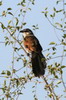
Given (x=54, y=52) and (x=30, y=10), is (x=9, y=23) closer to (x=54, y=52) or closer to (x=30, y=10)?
(x=30, y=10)

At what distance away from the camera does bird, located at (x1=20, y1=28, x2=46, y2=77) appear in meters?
5.89

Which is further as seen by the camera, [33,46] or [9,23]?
[33,46]

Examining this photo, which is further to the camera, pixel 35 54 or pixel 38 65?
pixel 35 54

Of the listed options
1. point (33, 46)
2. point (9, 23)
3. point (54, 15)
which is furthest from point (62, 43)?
point (33, 46)

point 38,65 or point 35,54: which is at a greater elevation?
point 35,54

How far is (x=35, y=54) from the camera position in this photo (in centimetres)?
643

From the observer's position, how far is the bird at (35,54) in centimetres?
589

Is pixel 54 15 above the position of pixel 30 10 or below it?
below

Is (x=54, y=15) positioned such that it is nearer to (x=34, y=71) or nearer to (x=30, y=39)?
(x=34, y=71)

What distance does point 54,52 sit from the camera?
16.9ft

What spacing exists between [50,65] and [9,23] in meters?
1.06

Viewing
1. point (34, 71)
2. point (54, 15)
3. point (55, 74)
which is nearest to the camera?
point (55, 74)

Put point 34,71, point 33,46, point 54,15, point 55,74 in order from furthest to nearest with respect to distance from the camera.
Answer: point 33,46 → point 34,71 → point 54,15 → point 55,74

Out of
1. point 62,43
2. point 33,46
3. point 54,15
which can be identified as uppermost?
point 33,46
